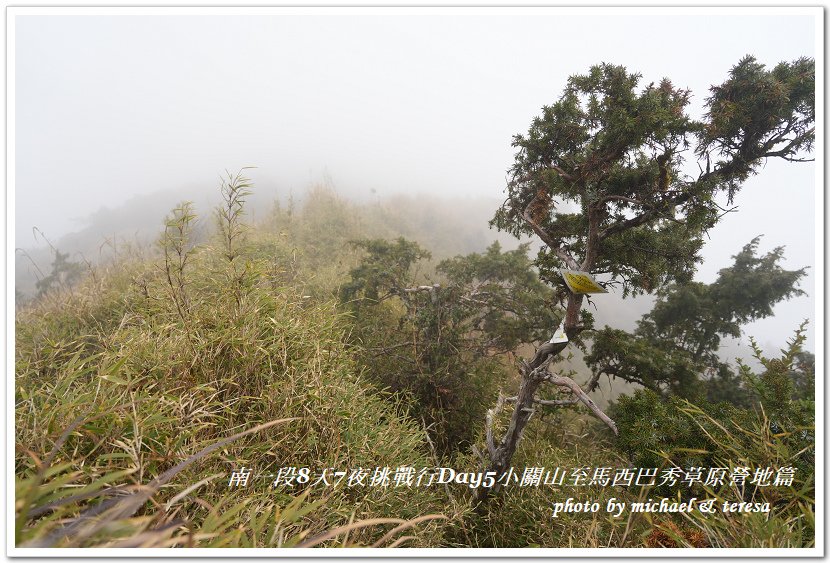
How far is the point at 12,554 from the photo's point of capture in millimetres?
1427

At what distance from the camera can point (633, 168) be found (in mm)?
2252

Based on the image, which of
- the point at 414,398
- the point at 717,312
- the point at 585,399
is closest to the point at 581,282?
the point at 585,399

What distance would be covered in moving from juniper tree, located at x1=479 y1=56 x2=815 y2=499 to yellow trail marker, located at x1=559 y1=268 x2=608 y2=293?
0.25 metres

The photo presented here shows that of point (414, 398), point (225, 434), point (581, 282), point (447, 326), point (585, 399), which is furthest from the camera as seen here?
point (447, 326)

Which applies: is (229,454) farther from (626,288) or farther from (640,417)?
(626,288)

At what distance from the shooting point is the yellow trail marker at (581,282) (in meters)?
2.18

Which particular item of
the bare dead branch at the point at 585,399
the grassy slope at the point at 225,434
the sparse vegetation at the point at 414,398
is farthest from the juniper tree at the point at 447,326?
the bare dead branch at the point at 585,399

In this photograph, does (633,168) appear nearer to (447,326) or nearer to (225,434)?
(447,326)

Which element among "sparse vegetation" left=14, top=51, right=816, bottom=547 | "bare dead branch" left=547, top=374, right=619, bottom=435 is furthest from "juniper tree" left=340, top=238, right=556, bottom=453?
"bare dead branch" left=547, top=374, right=619, bottom=435

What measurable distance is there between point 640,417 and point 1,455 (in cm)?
354

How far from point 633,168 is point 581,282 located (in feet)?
2.90

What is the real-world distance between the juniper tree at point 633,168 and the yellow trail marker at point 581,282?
0.81 ft

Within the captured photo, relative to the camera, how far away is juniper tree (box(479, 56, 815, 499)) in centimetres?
200

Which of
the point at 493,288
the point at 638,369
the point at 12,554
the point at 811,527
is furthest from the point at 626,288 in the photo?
the point at 12,554
